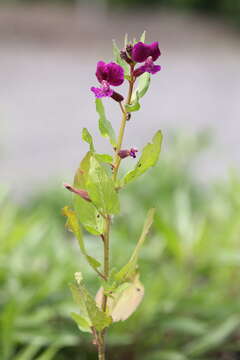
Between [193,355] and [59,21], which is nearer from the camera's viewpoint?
[193,355]

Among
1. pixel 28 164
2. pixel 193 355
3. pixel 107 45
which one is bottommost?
pixel 193 355

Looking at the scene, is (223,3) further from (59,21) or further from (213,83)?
(213,83)

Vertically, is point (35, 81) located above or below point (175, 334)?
above

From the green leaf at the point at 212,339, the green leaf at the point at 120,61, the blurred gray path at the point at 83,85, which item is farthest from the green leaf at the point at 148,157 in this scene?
the blurred gray path at the point at 83,85

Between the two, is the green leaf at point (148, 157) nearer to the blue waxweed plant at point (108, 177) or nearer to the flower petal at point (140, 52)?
the blue waxweed plant at point (108, 177)

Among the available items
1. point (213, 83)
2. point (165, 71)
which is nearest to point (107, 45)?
point (165, 71)

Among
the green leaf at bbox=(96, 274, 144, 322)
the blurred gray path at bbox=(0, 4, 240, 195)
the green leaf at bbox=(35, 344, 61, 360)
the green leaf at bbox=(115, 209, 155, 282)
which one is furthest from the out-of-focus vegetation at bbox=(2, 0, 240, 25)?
the green leaf at bbox=(115, 209, 155, 282)

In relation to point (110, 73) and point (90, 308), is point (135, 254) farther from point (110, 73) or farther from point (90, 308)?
point (110, 73)

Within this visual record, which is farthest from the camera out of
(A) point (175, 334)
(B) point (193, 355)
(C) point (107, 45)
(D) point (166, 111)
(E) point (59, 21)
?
(E) point (59, 21)
